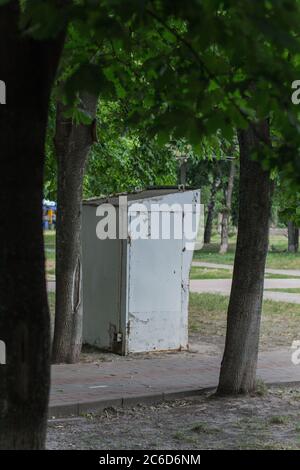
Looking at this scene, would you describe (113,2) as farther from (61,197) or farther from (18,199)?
(61,197)

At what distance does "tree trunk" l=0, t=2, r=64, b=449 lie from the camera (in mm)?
3982

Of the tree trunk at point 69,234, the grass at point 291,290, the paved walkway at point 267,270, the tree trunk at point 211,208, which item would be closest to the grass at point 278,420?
the tree trunk at point 69,234

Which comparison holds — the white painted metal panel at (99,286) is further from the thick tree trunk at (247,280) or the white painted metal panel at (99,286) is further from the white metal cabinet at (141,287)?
the thick tree trunk at (247,280)

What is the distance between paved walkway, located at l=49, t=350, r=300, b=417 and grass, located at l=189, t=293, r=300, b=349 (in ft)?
5.80

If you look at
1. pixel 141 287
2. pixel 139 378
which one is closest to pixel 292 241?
pixel 141 287

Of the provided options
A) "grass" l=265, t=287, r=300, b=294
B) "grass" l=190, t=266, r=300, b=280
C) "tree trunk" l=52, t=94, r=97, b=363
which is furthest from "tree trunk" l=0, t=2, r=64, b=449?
"grass" l=190, t=266, r=300, b=280

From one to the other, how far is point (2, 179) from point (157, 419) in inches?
178

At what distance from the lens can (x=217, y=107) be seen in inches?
179

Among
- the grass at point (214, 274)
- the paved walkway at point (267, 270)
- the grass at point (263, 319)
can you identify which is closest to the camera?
the grass at point (263, 319)

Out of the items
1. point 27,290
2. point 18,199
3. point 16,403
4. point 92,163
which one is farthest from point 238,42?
point 92,163

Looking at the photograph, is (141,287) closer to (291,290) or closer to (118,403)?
(118,403)

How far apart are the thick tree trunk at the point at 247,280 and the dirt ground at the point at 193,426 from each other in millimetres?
325

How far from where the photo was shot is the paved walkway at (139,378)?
8242mm

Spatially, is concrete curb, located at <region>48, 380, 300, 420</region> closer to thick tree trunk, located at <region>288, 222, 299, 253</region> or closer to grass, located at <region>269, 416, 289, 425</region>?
grass, located at <region>269, 416, 289, 425</region>
